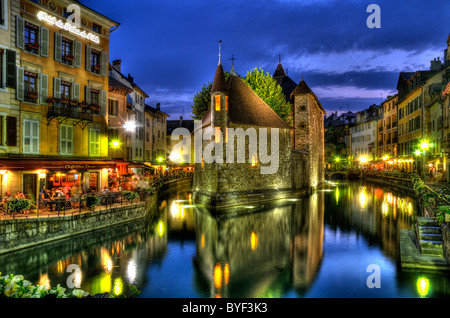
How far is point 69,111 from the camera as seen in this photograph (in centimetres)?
1852

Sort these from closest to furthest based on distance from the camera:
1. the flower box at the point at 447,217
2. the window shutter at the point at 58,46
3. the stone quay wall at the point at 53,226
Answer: the flower box at the point at 447,217 → the stone quay wall at the point at 53,226 → the window shutter at the point at 58,46

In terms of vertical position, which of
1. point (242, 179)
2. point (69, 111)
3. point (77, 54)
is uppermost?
point (77, 54)

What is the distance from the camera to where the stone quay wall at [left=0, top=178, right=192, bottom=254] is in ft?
38.1

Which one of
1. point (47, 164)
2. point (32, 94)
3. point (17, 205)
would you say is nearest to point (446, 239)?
point (17, 205)

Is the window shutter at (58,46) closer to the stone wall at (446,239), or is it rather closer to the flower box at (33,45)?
the flower box at (33,45)

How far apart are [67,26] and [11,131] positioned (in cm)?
700

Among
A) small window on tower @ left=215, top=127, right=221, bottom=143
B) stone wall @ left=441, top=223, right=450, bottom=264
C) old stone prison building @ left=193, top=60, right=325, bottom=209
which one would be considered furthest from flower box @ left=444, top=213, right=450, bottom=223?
small window on tower @ left=215, top=127, right=221, bottom=143

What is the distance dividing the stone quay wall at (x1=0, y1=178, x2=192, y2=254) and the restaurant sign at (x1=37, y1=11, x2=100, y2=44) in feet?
35.4

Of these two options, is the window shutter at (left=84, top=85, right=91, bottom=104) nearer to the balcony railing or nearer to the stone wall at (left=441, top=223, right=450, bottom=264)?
Result: the balcony railing

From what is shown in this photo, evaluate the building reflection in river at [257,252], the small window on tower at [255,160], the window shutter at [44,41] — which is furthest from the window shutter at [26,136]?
the small window on tower at [255,160]

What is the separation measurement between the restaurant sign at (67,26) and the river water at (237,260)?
11.7m

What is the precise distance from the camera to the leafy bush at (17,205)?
40.3 ft

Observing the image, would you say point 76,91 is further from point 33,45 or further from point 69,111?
point 33,45
